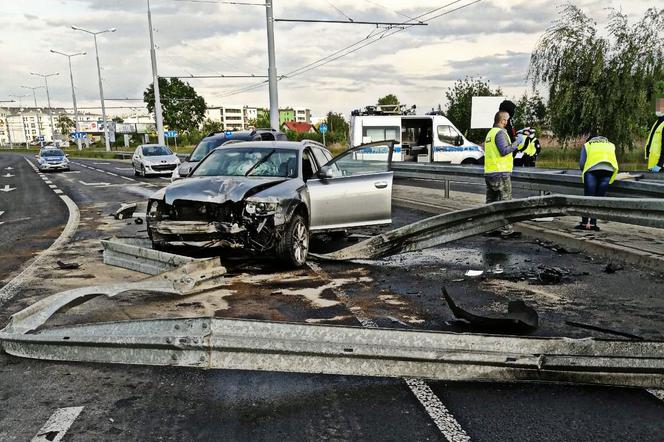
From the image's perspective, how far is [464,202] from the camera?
13344mm

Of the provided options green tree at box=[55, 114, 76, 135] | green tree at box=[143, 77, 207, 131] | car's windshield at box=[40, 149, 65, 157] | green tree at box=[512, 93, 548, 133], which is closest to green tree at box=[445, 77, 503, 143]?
green tree at box=[512, 93, 548, 133]

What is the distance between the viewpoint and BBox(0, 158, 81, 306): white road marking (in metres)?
6.23

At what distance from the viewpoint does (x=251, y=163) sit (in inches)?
323

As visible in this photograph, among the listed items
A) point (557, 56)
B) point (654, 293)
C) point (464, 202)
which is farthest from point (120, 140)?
point (654, 293)

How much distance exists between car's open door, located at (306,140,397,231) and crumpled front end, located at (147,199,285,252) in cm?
110

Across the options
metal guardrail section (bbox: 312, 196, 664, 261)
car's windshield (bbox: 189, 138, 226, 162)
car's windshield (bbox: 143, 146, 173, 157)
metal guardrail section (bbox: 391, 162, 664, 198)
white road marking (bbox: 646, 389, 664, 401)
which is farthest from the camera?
car's windshield (bbox: 143, 146, 173, 157)

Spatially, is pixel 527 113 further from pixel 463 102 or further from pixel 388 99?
pixel 388 99

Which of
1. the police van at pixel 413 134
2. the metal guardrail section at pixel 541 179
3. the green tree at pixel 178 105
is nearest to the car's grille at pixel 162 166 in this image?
the police van at pixel 413 134

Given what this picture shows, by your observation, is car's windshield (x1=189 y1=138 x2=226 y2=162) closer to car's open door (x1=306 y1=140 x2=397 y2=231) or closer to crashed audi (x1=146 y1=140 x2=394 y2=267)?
crashed audi (x1=146 y1=140 x2=394 y2=267)

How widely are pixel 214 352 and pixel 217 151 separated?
584cm

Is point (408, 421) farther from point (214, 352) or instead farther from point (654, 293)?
point (654, 293)

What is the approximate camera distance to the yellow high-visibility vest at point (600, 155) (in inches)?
337

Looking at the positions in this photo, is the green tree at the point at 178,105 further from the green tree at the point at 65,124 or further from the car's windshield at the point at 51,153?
the green tree at the point at 65,124

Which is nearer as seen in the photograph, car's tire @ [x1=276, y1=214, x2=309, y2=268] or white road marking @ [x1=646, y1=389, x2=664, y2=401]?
white road marking @ [x1=646, y1=389, x2=664, y2=401]
